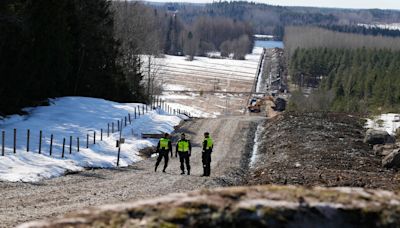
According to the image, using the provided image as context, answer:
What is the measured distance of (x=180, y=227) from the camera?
194 inches

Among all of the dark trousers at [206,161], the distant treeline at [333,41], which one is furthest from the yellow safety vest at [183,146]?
the distant treeline at [333,41]

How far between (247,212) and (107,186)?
12995 millimetres

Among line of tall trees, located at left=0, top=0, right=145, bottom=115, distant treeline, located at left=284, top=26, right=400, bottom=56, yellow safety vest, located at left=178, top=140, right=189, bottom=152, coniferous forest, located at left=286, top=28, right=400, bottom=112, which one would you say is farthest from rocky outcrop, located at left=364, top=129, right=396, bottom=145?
distant treeline, located at left=284, top=26, right=400, bottom=56

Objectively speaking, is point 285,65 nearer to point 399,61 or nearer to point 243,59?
point 243,59

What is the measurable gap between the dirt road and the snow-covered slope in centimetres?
109

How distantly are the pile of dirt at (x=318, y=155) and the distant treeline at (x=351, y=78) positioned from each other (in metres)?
16.6

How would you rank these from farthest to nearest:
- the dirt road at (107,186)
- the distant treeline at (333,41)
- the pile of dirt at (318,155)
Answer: the distant treeline at (333,41), the pile of dirt at (318,155), the dirt road at (107,186)

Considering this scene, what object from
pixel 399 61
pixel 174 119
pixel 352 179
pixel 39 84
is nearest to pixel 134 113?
pixel 174 119

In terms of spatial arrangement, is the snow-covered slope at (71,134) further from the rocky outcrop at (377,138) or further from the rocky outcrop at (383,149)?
the rocky outcrop at (377,138)

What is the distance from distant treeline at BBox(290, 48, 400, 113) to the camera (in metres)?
72.9

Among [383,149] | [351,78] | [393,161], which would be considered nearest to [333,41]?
[351,78]

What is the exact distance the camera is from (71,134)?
94.6ft

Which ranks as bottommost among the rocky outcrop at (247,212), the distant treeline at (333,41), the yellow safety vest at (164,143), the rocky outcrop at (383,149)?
the rocky outcrop at (383,149)

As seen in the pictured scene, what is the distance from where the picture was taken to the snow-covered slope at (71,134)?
2036 cm
